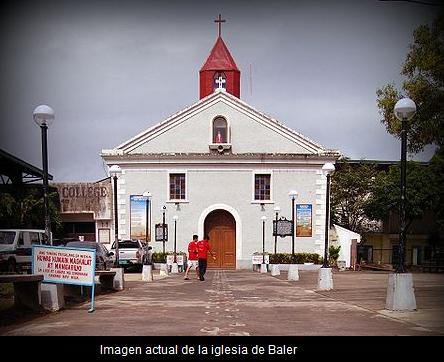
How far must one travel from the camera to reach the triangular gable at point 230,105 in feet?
109

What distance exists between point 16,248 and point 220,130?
1404cm

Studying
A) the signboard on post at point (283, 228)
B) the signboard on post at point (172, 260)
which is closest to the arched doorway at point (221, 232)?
the signboard on post at point (283, 228)

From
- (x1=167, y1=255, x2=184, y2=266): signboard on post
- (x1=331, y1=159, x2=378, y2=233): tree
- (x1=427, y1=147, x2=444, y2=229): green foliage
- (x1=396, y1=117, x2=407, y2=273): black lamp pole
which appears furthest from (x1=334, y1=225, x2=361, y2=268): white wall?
(x1=396, y1=117, x2=407, y2=273): black lamp pole

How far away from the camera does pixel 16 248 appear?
2253cm

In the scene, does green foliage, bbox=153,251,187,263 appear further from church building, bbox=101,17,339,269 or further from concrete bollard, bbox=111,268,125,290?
concrete bollard, bbox=111,268,125,290

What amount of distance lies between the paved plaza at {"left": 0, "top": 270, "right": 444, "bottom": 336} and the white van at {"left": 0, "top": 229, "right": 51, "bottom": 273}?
896 centimetres

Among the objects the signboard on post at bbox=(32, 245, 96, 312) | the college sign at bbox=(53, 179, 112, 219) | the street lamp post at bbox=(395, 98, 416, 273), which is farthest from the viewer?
the college sign at bbox=(53, 179, 112, 219)

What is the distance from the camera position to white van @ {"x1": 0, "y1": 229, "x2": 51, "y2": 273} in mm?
21417

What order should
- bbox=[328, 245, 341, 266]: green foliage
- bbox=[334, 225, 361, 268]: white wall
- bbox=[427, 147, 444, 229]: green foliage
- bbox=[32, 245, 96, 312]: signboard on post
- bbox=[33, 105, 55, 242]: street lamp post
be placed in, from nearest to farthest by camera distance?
bbox=[33, 105, 55, 242]: street lamp post → bbox=[32, 245, 96, 312]: signboard on post → bbox=[427, 147, 444, 229]: green foliage → bbox=[328, 245, 341, 266]: green foliage → bbox=[334, 225, 361, 268]: white wall

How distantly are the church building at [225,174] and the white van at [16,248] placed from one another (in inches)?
375

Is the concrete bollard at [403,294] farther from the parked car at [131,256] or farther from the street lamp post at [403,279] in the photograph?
the parked car at [131,256]

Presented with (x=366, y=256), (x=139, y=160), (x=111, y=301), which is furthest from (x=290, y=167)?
(x=111, y=301)
